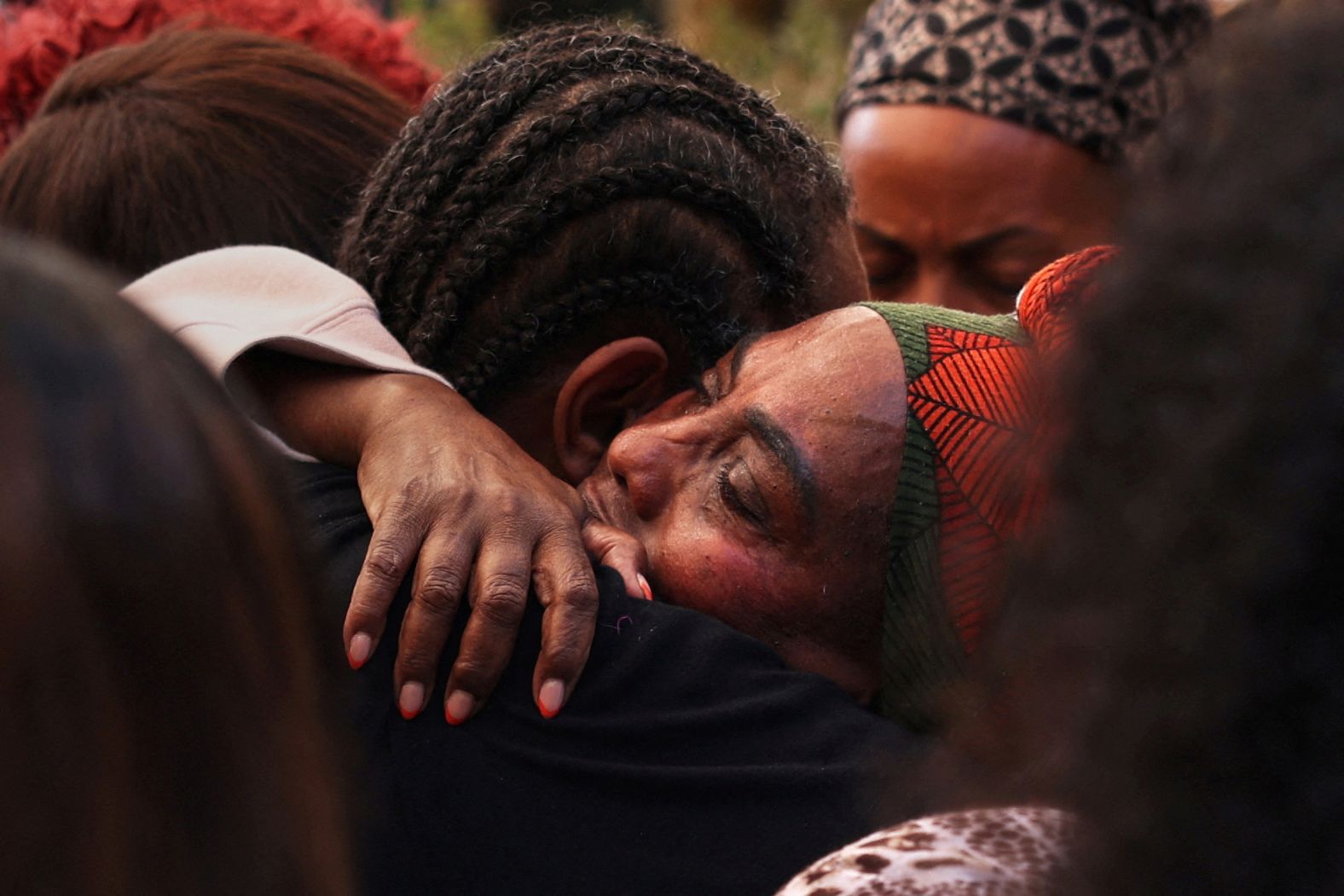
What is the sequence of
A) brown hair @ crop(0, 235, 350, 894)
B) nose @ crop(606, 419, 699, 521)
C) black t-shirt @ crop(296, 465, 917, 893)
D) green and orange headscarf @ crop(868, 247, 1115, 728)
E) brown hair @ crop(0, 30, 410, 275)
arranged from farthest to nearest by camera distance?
brown hair @ crop(0, 30, 410, 275)
nose @ crop(606, 419, 699, 521)
green and orange headscarf @ crop(868, 247, 1115, 728)
black t-shirt @ crop(296, 465, 917, 893)
brown hair @ crop(0, 235, 350, 894)

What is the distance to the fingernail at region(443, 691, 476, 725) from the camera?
177cm

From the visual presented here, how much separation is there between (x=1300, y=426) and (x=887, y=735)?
92 cm

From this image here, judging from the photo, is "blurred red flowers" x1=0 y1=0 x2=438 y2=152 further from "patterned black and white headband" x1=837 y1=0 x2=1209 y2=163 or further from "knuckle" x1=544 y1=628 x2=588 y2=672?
"knuckle" x1=544 y1=628 x2=588 y2=672

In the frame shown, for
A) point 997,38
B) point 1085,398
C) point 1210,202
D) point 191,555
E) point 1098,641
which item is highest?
point 997,38

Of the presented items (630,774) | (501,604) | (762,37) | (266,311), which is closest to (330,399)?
(266,311)

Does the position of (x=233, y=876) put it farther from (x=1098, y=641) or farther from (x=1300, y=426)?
(x=1300, y=426)

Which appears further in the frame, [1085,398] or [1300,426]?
[1085,398]

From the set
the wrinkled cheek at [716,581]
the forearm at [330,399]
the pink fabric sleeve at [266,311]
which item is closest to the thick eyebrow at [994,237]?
the pink fabric sleeve at [266,311]

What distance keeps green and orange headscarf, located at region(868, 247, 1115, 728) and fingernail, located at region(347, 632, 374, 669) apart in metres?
0.64

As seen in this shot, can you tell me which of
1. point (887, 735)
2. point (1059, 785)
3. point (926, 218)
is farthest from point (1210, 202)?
point (926, 218)

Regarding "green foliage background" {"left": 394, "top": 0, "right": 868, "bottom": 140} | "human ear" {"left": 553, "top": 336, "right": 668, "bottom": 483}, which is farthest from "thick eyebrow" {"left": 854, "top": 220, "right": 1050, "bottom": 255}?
"green foliage background" {"left": 394, "top": 0, "right": 868, "bottom": 140}

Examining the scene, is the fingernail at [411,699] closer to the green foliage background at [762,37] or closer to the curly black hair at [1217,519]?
the curly black hair at [1217,519]

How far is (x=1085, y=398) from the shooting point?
3.37 ft

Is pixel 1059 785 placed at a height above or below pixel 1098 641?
below
